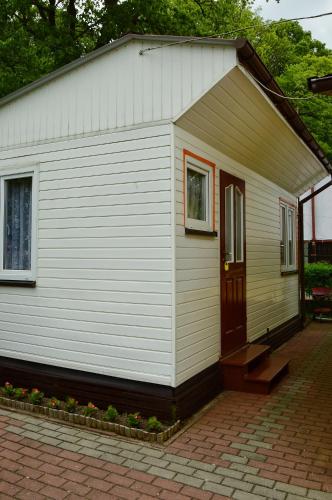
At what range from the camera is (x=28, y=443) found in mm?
3975

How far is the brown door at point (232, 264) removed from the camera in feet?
18.6

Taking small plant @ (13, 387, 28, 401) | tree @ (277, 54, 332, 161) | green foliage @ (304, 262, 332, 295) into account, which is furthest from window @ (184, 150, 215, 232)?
tree @ (277, 54, 332, 161)

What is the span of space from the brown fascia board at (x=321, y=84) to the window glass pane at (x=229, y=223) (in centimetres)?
208

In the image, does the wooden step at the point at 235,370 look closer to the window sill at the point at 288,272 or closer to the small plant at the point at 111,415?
the small plant at the point at 111,415

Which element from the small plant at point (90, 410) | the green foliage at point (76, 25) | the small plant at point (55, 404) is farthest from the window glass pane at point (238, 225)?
the green foliage at point (76, 25)

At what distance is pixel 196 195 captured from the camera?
16.7ft

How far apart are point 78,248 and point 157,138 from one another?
1.57m

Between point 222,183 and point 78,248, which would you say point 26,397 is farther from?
point 222,183

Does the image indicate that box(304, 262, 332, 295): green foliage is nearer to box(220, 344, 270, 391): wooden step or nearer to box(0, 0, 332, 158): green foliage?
box(0, 0, 332, 158): green foliage

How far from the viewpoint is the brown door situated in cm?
566

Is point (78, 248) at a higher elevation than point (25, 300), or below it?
higher

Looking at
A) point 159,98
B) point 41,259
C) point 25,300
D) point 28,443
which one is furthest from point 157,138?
point 28,443

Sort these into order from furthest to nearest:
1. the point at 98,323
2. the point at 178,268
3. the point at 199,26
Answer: the point at 199,26 → the point at 98,323 → the point at 178,268

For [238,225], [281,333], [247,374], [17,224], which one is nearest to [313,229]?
[281,333]
